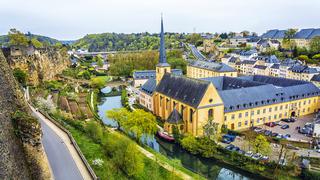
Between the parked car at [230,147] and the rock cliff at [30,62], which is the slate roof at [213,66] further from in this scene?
the rock cliff at [30,62]

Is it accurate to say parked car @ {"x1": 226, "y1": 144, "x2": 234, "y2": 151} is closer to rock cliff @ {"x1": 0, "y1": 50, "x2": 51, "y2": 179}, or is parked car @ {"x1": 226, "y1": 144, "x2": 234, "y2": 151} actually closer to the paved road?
the paved road

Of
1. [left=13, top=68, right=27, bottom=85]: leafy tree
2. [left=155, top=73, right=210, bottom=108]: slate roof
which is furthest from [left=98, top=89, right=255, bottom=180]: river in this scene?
[left=13, top=68, right=27, bottom=85]: leafy tree

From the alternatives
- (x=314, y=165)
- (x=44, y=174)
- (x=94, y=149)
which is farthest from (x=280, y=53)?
(x=44, y=174)

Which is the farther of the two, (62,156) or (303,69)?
(303,69)

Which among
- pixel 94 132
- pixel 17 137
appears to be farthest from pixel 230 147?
pixel 17 137

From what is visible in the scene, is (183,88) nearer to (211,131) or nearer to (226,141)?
(211,131)

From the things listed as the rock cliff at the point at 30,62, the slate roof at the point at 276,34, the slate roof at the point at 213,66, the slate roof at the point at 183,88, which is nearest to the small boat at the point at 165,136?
the slate roof at the point at 183,88

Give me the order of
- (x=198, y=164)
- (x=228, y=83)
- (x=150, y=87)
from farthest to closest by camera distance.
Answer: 1. (x=228, y=83)
2. (x=150, y=87)
3. (x=198, y=164)

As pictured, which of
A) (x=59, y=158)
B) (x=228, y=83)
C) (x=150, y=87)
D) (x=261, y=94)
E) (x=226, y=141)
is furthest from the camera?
(x=228, y=83)
